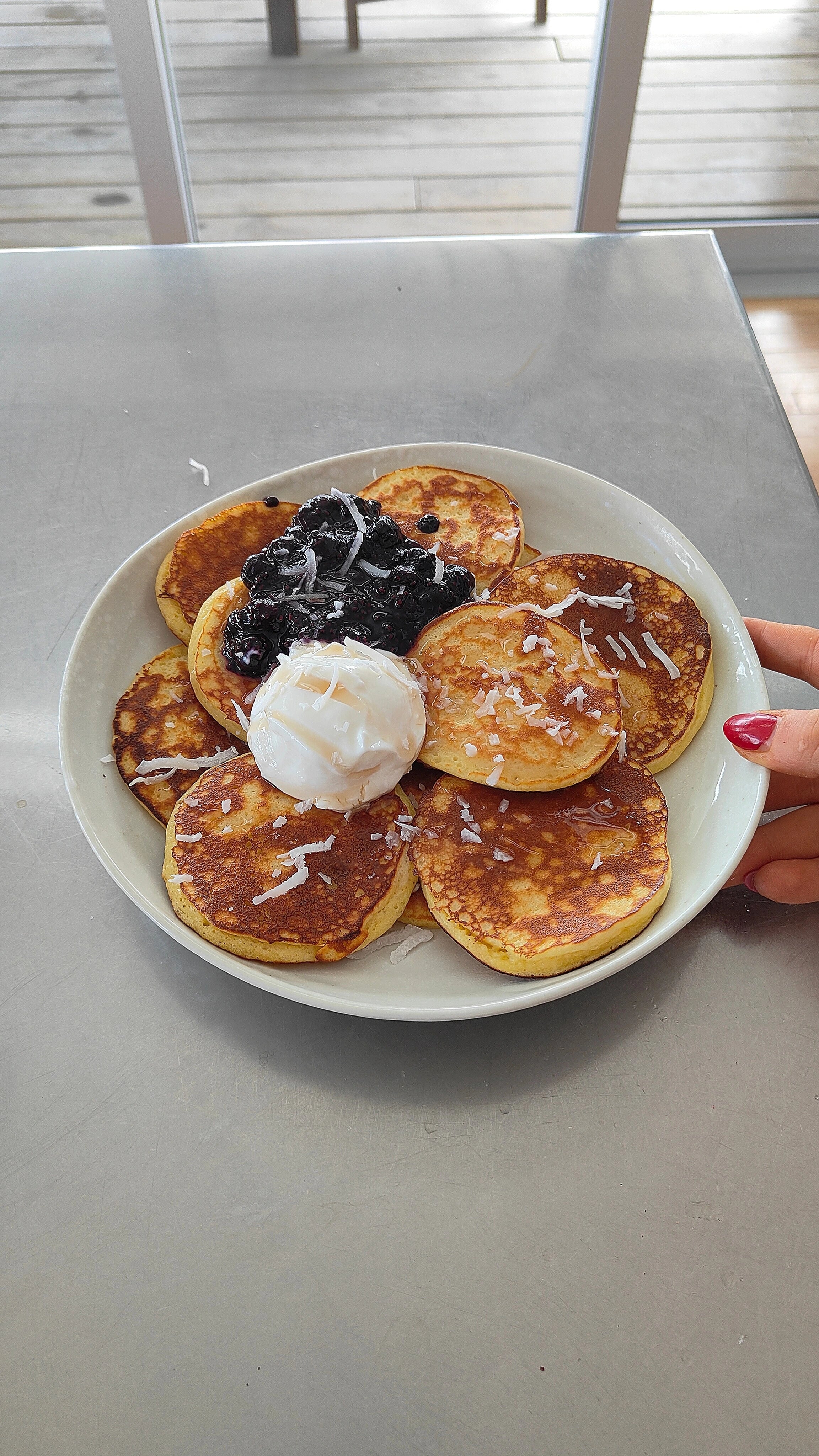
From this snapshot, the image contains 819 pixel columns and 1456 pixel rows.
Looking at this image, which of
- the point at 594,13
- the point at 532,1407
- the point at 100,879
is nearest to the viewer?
the point at 532,1407

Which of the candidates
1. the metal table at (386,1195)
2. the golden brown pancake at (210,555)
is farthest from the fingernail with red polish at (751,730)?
the golden brown pancake at (210,555)

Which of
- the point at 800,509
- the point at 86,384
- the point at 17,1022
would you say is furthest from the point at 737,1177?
the point at 86,384

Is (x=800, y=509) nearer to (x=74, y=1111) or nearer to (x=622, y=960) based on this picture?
(x=622, y=960)

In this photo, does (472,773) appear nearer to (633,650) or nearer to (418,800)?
(418,800)

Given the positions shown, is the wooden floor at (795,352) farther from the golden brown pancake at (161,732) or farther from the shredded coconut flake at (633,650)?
the golden brown pancake at (161,732)

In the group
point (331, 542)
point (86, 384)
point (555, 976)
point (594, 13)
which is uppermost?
point (331, 542)

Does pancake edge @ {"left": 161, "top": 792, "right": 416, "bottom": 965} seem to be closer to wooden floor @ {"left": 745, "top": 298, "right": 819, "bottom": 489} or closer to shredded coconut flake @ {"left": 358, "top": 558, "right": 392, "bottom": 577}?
shredded coconut flake @ {"left": 358, "top": 558, "right": 392, "bottom": 577}
